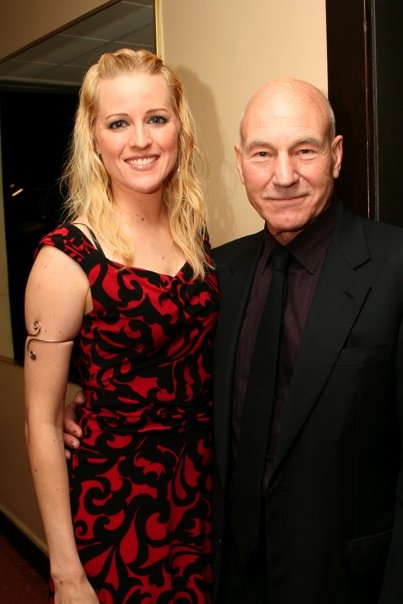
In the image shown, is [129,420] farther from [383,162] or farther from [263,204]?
[383,162]

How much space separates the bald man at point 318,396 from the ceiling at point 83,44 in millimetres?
1100

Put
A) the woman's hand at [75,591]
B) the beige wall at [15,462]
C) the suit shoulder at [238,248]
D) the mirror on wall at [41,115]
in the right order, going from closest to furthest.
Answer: the woman's hand at [75,591], the suit shoulder at [238,248], the mirror on wall at [41,115], the beige wall at [15,462]

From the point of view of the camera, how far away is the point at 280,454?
54.4 inches

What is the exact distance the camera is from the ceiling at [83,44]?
7.84 feet

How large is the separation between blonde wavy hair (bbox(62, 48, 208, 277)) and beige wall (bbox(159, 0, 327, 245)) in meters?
0.28

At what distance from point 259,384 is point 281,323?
142 millimetres

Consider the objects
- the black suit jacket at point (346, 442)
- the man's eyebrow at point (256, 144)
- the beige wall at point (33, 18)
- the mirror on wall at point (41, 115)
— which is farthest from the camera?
the beige wall at point (33, 18)

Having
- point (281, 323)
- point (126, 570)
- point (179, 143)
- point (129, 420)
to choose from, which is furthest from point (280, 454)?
point (179, 143)

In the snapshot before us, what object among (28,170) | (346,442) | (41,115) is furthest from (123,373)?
(28,170)

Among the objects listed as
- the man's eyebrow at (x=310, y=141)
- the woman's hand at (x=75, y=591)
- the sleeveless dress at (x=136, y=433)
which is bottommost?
the woman's hand at (x=75, y=591)

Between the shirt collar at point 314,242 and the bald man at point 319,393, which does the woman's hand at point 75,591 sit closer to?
the bald man at point 319,393

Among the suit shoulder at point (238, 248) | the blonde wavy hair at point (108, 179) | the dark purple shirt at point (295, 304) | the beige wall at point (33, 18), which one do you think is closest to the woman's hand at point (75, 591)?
the dark purple shirt at point (295, 304)

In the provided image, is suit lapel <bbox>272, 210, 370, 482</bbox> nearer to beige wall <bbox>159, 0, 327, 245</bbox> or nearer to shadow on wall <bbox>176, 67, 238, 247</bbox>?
beige wall <bbox>159, 0, 327, 245</bbox>

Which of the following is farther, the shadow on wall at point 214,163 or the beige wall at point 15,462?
the beige wall at point 15,462
